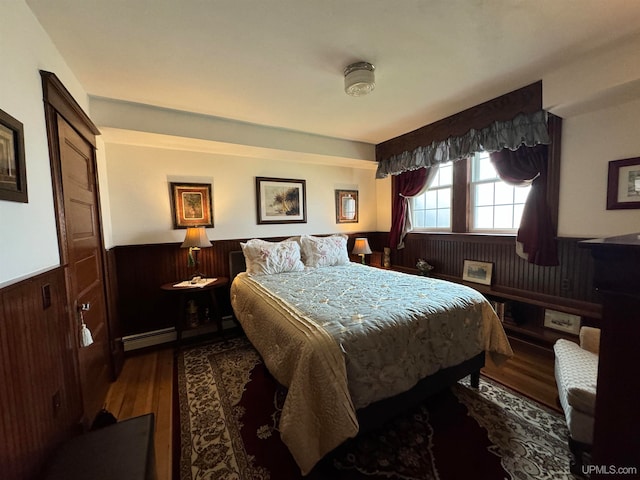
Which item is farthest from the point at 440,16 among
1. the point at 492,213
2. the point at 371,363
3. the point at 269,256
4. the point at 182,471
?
the point at 182,471

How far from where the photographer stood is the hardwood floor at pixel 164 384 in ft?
5.74

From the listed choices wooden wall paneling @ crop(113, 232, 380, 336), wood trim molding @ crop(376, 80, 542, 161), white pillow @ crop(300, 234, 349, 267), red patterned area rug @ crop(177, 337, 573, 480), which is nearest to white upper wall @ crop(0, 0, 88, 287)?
red patterned area rug @ crop(177, 337, 573, 480)

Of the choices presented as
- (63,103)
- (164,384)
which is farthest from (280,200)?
(164,384)

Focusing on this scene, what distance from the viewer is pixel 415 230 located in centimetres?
392

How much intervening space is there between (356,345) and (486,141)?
2.42 m

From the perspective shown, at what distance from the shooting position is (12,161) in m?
1.08

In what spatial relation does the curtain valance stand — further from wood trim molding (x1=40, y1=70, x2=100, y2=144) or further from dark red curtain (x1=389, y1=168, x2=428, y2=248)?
wood trim molding (x1=40, y1=70, x2=100, y2=144)

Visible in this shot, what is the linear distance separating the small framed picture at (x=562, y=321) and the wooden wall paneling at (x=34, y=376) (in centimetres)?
361

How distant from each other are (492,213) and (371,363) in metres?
2.51

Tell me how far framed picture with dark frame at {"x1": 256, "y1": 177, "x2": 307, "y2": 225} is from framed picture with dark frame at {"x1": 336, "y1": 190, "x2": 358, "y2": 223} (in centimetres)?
59

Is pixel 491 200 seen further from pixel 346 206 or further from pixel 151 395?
pixel 151 395

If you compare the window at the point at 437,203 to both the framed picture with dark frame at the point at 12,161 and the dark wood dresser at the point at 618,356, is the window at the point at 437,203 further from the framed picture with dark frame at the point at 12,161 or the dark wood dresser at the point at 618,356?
the framed picture with dark frame at the point at 12,161

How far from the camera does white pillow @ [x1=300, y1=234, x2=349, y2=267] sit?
11.0 ft

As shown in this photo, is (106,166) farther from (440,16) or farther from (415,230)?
(415,230)
